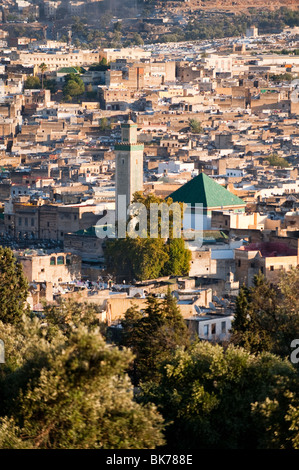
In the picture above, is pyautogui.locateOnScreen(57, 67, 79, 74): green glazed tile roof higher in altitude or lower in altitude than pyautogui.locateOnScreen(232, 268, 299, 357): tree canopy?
lower

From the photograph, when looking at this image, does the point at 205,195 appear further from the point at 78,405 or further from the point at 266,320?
Result: the point at 78,405

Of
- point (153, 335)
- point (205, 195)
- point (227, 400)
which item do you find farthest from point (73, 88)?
point (227, 400)

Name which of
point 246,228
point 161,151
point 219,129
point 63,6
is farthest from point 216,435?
point 63,6

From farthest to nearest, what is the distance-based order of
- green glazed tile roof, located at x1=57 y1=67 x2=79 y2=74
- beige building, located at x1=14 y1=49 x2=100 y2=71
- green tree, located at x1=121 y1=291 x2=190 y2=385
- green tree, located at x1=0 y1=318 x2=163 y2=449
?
beige building, located at x1=14 y1=49 x2=100 y2=71, green glazed tile roof, located at x1=57 y1=67 x2=79 y2=74, green tree, located at x1=121 y1=291 x2=190 y2=385, green tree, located at x1=0 y1=318 x2=163 y2=449

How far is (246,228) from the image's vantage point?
41906mm

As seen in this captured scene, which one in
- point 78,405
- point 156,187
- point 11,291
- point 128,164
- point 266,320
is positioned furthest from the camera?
point 156,187

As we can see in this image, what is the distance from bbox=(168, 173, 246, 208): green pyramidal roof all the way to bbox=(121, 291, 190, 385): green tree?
15.8 metres

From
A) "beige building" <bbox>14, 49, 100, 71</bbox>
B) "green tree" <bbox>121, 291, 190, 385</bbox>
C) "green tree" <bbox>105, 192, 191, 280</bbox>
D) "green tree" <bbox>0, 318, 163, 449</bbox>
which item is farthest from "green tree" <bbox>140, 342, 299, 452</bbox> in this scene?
"beige building" <bbox>14, 49, 100, 71</bbox>

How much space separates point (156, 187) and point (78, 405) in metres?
31.3

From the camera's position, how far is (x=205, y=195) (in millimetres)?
44281

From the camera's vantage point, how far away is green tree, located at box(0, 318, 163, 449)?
18.4 m

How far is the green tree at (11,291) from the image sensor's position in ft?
92.5

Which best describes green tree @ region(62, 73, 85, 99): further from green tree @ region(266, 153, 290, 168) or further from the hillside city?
green tree @ region(266, 153, 290, 168)

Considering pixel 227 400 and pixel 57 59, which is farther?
pixel 57 59
